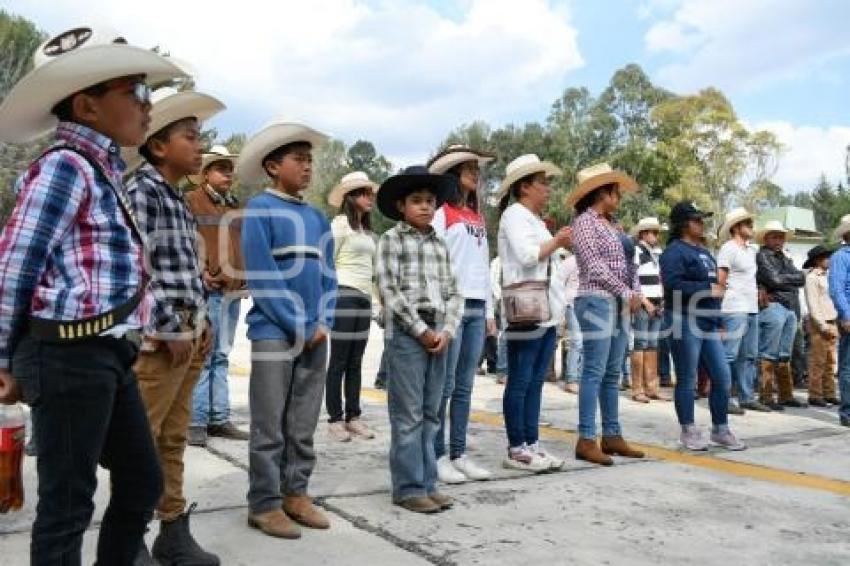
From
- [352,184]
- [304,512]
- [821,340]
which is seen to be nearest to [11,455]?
[304,512]

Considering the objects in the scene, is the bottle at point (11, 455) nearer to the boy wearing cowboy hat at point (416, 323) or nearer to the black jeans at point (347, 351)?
the boy wearing cowboy hat at point (416, 323)

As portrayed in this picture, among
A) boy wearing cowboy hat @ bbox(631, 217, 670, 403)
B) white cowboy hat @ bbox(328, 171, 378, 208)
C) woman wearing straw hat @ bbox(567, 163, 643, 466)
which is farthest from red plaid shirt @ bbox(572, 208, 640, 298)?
boy wearing cowboy hat @ bbox(631, 217, 670, 403)

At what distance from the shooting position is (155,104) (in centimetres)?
326

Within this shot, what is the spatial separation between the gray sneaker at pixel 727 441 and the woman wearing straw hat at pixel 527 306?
1645 mm

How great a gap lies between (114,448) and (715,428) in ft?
16.1

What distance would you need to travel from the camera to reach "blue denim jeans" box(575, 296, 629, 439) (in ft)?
17.8

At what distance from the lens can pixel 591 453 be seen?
17.6 feet

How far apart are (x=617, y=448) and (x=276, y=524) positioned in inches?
111

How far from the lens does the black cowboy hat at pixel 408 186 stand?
4.38 metres

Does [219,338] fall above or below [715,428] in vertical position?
above

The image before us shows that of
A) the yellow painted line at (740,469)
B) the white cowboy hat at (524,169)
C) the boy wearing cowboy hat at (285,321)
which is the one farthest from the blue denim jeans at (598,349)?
the boy wearing cowboy hat at (285,321)

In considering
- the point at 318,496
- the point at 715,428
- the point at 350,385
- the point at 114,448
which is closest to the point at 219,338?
the point at 350,385

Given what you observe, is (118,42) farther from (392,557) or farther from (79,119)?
(392,557)

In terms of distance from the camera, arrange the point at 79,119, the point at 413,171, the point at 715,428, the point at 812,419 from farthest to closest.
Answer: the point at 812,419
the point at 715,428
the point at 413,171
the point at 79,119
